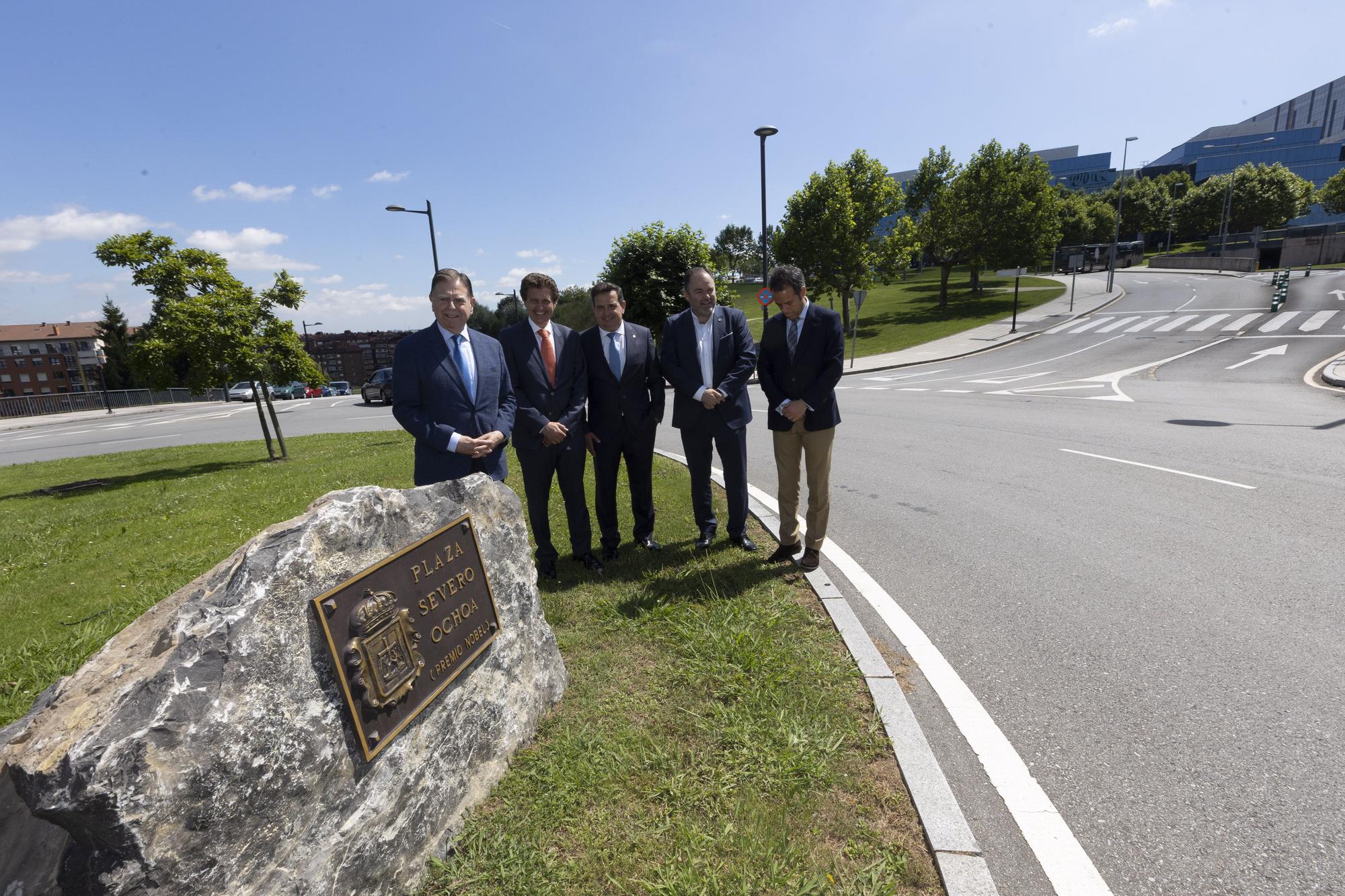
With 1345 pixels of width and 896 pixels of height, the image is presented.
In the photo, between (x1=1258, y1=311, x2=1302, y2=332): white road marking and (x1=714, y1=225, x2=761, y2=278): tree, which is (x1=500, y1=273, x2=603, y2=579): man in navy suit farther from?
(x1=714, y1=225, x2=761, y2=278): tree

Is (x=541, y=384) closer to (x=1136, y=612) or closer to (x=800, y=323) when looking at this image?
(x=800, y=323)

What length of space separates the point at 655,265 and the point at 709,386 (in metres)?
23.1

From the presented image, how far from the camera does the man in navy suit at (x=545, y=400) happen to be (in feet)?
14.1

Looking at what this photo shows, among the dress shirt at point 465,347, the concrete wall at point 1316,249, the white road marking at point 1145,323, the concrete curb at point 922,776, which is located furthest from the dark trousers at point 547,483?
the concrete wall at point 1316,249

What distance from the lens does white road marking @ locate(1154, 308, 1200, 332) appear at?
88.9ft

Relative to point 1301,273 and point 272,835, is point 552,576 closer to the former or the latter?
point 272,835

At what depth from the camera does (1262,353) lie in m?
19.5

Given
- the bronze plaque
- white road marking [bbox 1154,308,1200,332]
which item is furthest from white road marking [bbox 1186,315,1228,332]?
the bronze plaque

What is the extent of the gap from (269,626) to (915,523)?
17.4 ft

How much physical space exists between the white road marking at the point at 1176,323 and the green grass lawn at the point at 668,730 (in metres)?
30.3

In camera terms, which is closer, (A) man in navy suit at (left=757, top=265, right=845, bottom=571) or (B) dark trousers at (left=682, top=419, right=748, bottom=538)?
(A) man in navy suit at (left=757, top=265, right=845, bottom=571)

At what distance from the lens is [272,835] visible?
174 cm

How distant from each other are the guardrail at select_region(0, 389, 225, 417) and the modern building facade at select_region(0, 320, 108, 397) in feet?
194

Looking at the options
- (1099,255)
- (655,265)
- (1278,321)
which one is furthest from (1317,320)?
(1099,255)
